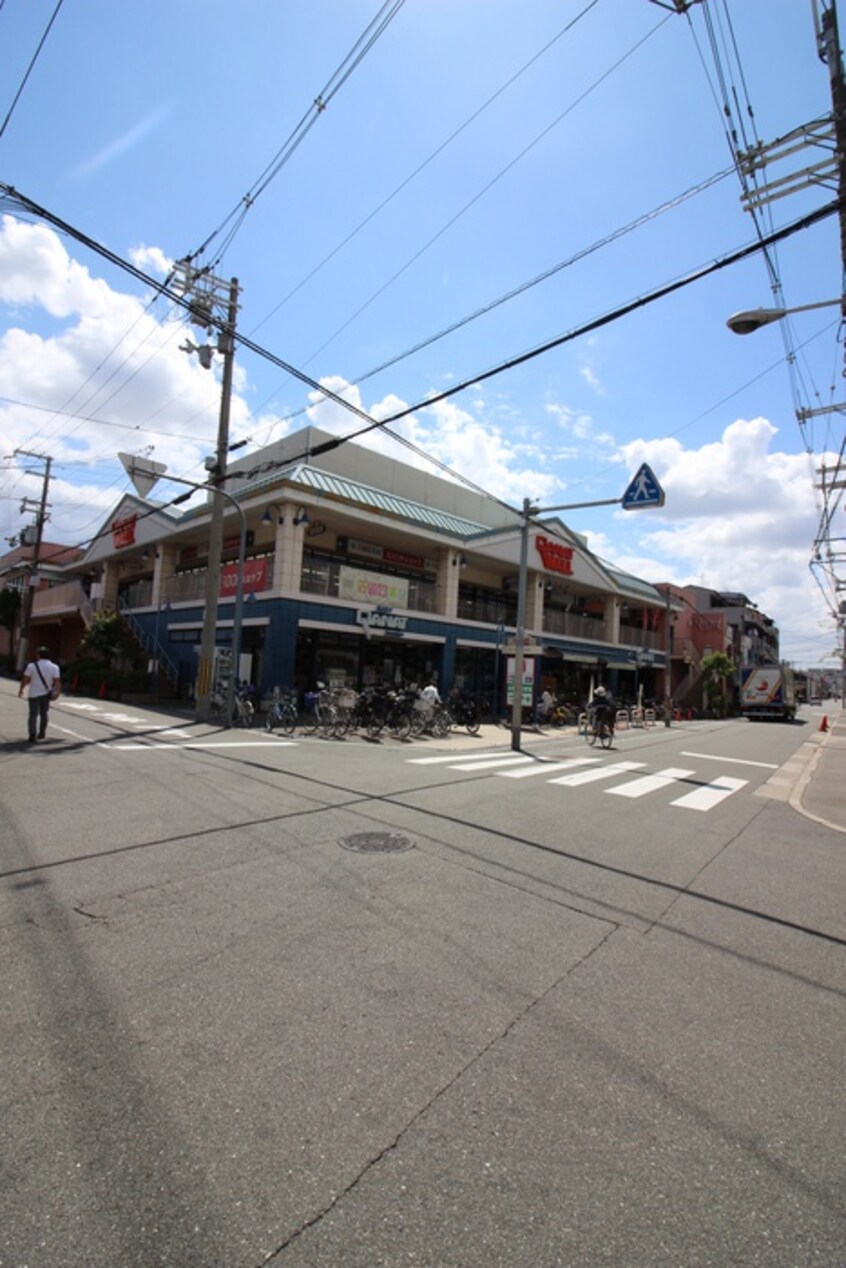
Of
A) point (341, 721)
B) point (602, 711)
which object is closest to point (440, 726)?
point (341, 721)

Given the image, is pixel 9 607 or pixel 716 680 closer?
pixel 9 607

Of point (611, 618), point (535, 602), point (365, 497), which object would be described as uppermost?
point (365, 497)

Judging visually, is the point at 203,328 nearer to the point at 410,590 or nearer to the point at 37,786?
the point at 410,590

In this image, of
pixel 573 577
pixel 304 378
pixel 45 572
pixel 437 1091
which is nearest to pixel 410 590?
pixel 573 577

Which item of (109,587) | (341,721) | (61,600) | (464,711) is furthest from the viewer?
(61,600)

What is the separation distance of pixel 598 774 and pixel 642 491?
6222mm

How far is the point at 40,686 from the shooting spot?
12.0 metres

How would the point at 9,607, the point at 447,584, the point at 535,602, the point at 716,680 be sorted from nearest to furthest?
the point at 447,584
the point at 535,602
the point at 9,607
the point at 716,680

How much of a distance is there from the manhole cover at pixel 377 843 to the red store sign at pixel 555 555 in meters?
25.6

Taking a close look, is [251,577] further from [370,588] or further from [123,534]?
[123,534]

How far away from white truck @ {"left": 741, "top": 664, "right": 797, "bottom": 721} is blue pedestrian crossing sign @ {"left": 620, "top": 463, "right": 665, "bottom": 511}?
33.6m

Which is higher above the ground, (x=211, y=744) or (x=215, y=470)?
(x=215, y=470)

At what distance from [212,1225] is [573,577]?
3298cm

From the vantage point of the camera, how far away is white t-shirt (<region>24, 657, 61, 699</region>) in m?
11.8
